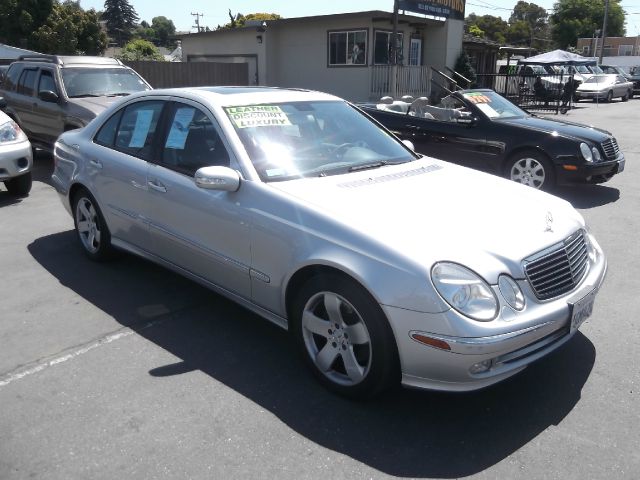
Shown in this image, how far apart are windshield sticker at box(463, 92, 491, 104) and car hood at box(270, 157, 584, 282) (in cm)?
484

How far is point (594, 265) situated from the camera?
356 centimetres

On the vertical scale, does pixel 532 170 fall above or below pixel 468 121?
below

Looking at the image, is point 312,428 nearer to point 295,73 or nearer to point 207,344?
point 207,344

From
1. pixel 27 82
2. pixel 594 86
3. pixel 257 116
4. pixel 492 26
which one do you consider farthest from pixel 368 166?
pixel 492 26

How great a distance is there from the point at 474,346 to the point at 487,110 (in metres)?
6.47

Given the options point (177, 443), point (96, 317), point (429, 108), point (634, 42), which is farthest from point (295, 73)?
point (634, 42)

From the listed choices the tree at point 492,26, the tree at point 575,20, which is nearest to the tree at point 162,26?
the tree at point 492,26

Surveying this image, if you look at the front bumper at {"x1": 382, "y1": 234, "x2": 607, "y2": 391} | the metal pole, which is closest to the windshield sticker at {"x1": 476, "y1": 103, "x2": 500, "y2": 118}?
the front bumper at {"x1": 382, "y1": 234, "x2": 607, "y2": 391}

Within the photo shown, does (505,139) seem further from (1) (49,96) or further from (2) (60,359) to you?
(1) (49,96)

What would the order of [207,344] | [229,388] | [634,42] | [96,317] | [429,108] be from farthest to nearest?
[634,42] → [429,108] → [96,317] → [207,344] → [229,388]

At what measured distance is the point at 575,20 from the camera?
77188 mm

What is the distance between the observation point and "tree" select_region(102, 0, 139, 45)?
89438 mm

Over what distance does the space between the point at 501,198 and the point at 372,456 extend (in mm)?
1774

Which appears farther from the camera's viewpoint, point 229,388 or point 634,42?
point 634,42
